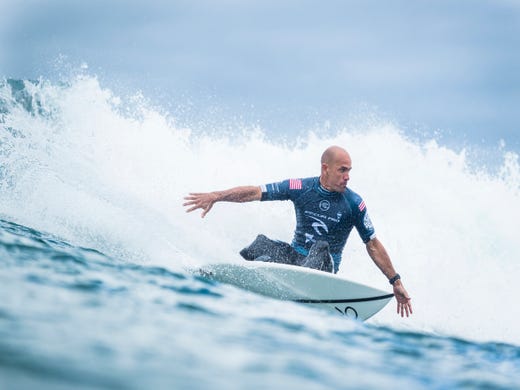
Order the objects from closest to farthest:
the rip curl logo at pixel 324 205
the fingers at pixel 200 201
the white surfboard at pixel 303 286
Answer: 1. the white surfboard at pixel 303 286
2. the fingers at pixel 200 201
3. the rip curl logo at pixel 324 205

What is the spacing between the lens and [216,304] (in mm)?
4488

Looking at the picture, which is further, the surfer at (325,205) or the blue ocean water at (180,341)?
the surfer at (325,205)

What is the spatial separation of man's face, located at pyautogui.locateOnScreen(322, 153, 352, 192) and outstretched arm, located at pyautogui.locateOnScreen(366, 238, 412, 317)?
2.63ft

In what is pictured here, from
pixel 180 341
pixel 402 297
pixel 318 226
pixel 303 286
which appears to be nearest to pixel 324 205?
pixel 318 226

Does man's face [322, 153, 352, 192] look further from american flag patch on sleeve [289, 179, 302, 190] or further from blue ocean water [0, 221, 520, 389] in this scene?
blue ocean water [0, 221, 520, 389]

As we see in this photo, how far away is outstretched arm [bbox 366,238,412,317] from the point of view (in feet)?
22.0

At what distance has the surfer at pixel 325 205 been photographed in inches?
259

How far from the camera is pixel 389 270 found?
6836 millimetres

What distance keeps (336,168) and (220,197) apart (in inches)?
48.9

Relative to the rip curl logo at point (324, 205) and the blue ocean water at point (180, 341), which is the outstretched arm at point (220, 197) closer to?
the rip curl logo at point (324, 205)

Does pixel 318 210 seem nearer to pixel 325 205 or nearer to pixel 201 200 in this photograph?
pixel 325 205

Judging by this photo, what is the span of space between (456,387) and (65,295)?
2294 mm

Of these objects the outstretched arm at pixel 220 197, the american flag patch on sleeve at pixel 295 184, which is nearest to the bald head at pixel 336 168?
the american flag patch on sleeve at pixel 295 184

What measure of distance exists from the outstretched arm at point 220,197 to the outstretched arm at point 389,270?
1398 millimetres
